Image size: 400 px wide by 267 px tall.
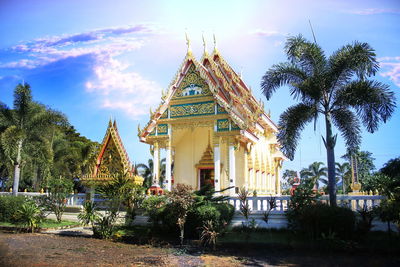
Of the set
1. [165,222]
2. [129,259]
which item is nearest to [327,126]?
[165,222]

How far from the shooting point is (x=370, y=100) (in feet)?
35.3

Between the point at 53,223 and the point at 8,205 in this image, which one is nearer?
the point at 53,223

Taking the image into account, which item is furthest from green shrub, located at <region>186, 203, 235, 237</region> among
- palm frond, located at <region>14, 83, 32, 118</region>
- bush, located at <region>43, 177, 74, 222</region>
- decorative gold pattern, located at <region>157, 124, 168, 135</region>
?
palm frond, located at <region>14, 83, 32, 118</region>

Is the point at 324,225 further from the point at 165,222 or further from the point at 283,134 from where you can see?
the point at 165,222

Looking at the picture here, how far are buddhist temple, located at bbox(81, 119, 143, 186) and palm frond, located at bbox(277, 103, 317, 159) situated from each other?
6420 millimetres

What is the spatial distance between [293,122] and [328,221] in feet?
12.1

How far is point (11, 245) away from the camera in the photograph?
9484 millimetres

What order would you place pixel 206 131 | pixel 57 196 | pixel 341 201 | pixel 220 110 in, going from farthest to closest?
pixel 206 131 < pixel 220 110 < pixel 57 196 < pixel 341 201

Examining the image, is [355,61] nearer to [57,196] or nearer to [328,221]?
[328,221]

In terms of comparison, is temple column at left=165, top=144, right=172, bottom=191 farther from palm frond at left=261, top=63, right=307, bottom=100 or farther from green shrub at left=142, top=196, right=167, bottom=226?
palm frond at left=261, top=63, right=307, bottom=100

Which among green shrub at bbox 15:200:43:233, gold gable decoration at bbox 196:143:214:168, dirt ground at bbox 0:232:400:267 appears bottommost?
Result: dirt ground at bbox 0:232:400:267

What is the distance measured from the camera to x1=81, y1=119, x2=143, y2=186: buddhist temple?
14844 millimetres

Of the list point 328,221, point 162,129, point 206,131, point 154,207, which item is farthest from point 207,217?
point 206,131

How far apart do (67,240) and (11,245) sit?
1641 mm
